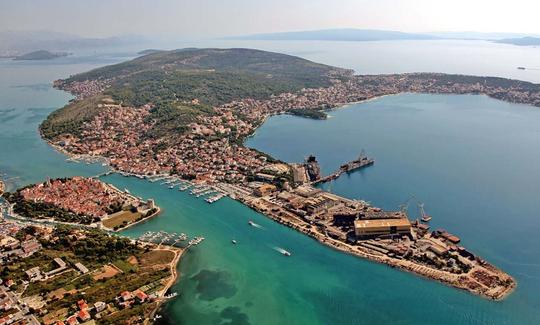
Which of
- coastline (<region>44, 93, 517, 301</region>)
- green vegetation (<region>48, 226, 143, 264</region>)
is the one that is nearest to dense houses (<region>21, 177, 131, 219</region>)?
coastline (<region>44, 93, 517, 301</region>)

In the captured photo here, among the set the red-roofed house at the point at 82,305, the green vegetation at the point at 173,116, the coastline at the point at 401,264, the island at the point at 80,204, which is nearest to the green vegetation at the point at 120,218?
the island at the point at 80,204

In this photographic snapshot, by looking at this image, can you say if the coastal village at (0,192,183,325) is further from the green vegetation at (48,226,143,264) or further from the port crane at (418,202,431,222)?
the port crane at (418,202,431,222)

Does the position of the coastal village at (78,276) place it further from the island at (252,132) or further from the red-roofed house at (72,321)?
the island at (252,132)

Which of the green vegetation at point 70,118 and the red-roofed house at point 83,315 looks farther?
the green vegetation at point 70,118

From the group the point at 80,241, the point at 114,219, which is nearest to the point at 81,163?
the point at 114,219

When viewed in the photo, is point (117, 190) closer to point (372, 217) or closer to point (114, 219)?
point (114, 219)

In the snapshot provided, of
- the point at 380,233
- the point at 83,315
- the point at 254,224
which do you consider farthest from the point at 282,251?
the point at 83,315
